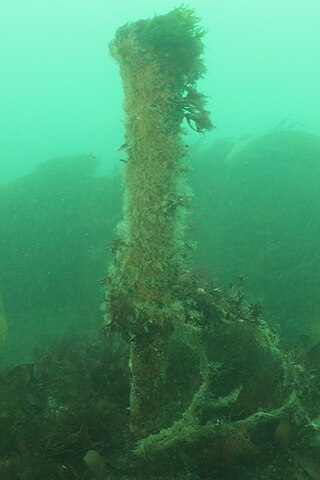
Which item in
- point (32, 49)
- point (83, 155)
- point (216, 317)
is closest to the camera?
point (216, 317)

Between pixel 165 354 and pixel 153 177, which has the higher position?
pixel 153 177

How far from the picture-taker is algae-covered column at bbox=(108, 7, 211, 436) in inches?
96.7

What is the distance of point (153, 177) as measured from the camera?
2584 millimetres

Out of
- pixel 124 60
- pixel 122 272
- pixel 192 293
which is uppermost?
pixel 124 60

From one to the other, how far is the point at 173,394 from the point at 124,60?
104 inches

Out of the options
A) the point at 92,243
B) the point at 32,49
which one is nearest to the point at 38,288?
the point at 92,243

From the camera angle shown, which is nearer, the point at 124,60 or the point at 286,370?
the point at 124,60

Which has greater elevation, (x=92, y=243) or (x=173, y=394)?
(x=92, y=243)

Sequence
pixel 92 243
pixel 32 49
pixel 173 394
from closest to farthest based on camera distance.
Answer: pixel 173 394 → pixel 92 243 → pixel 32 49

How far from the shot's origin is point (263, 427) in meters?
2.80

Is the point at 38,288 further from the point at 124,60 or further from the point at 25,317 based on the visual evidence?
the point at 124,60

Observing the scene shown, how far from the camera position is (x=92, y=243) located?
25.3 ft

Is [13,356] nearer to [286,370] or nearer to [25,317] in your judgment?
[25,317]

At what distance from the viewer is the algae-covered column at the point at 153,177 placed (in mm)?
2457
